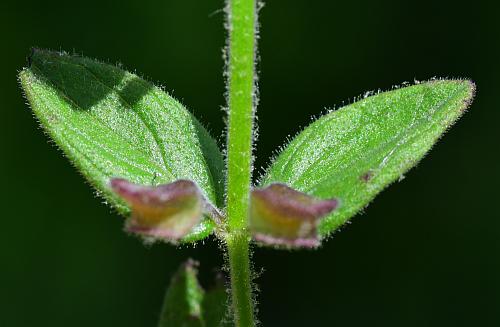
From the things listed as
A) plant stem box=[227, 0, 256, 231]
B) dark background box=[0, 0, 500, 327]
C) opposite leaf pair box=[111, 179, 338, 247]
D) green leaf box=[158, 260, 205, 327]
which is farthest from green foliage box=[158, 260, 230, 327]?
dark background box=[0, 0, 500, 327]

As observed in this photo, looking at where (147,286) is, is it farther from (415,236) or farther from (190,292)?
(190,292)

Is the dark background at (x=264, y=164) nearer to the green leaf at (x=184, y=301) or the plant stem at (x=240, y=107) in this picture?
the green leaf at (x=184, y=301)

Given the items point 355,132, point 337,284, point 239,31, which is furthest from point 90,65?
point 337,284

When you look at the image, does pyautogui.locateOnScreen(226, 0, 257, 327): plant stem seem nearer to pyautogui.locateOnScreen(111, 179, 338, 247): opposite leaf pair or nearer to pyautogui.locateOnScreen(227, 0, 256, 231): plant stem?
pyautogui.locateOnScreen(227, 0, 256, 231): plant stem

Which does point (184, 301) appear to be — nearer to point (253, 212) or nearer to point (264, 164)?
point (253, 212)

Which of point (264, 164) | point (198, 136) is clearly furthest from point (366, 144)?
point (264, 164)
